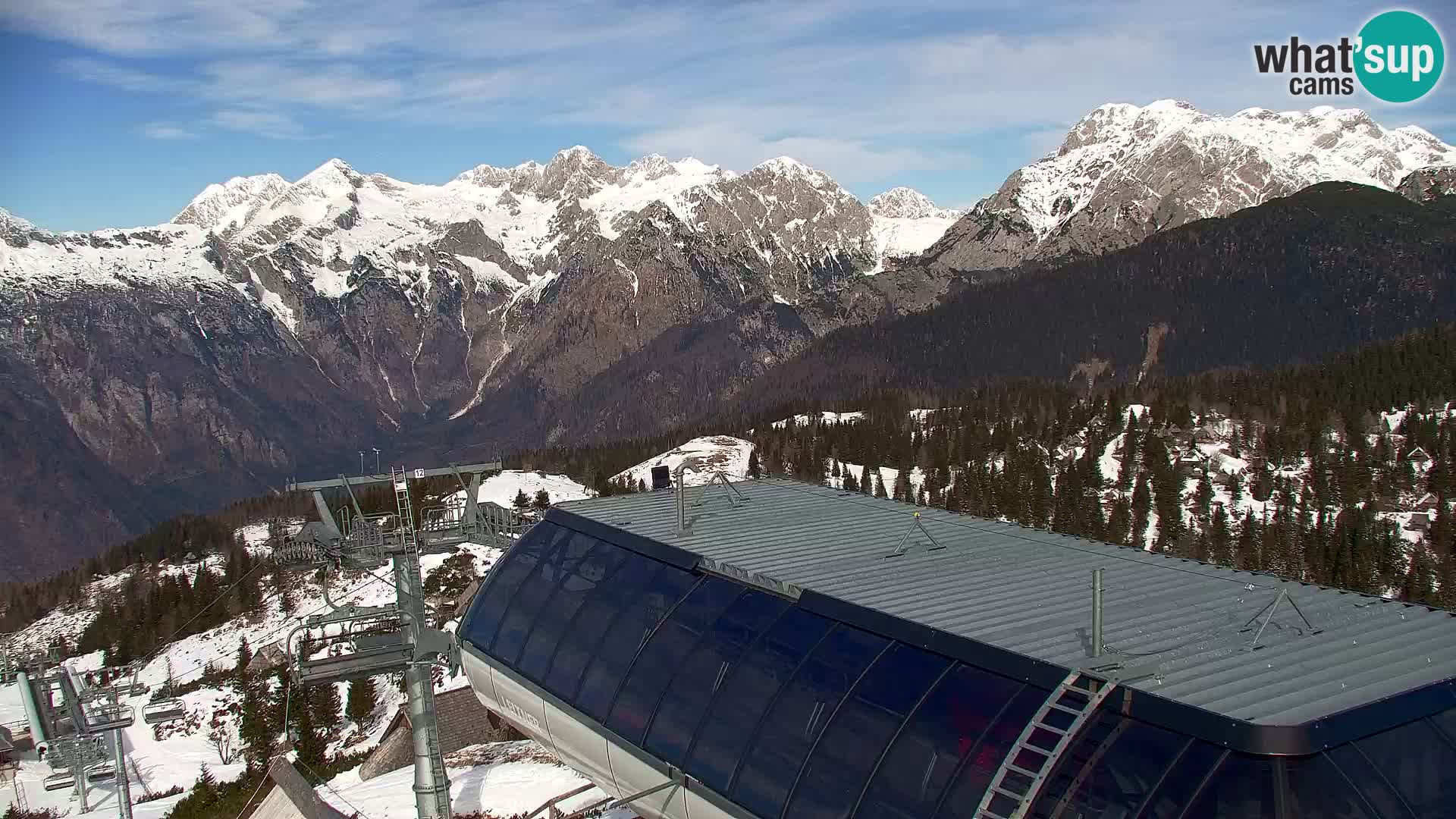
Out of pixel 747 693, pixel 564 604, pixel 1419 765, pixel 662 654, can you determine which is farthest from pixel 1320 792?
pixel 564 604

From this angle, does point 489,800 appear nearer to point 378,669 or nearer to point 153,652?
point 378,669

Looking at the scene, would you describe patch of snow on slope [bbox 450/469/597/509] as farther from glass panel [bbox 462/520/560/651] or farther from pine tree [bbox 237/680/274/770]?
glass panel [bbox 462/520/560/651]

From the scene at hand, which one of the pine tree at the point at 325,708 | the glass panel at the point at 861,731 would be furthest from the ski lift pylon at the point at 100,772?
the glass panel at the point at 861,731

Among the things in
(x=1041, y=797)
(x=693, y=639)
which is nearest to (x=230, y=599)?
(x=693, y=639)

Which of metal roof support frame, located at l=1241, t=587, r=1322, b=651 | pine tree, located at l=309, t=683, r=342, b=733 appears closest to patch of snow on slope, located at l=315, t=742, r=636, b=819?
metal roof support frame, located at l=1241, t=587, r=1322, b=651

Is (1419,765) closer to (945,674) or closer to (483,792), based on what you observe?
(945,674)

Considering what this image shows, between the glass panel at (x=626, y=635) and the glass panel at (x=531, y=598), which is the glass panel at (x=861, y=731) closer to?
the glass panel at (x=626, y=635)
